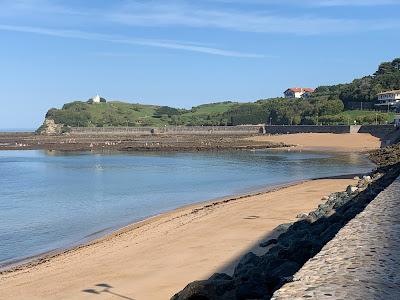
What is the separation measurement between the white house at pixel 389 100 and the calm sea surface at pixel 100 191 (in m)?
58.0

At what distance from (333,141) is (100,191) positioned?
54064mm

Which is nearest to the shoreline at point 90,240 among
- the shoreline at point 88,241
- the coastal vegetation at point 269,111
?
the shoreline at point 88,241

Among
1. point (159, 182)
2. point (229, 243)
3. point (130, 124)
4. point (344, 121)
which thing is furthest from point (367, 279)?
point (130, 124)

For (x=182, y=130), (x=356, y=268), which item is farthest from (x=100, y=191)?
(x=182, y=130)

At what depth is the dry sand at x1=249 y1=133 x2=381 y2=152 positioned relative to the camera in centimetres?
7254

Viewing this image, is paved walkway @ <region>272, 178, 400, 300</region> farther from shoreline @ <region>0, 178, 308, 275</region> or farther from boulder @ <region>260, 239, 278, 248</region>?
shoreline @ <region>0, 178, 308, 275</region>

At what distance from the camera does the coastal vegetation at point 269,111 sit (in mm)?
110956

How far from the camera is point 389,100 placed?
107 m

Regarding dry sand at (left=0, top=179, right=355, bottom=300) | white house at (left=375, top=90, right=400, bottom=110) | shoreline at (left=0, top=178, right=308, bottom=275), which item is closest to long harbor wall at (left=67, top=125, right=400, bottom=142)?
white house at (left=375, top=90, right=400, bottom=110)

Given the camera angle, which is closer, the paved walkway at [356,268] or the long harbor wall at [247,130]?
the paved walkway at [356,268]

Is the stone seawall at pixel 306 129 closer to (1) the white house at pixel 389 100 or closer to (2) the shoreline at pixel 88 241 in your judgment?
(1) the white house at pixel 389 100

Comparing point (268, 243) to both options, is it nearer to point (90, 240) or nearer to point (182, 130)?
point (90, 240)

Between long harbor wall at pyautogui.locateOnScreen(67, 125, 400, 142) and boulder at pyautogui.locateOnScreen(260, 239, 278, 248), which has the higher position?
long harbor wall at pyautogui.locateOnScreen(67, 125, 400, 142)

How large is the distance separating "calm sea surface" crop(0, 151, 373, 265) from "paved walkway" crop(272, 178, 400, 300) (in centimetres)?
1180
